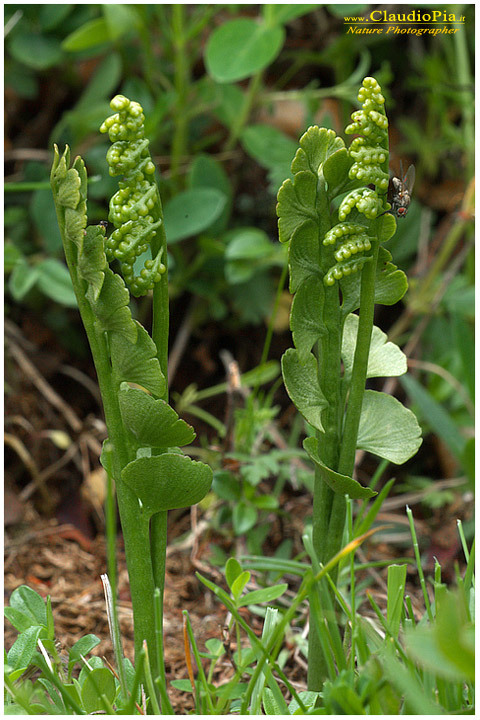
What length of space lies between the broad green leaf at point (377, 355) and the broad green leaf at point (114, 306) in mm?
255

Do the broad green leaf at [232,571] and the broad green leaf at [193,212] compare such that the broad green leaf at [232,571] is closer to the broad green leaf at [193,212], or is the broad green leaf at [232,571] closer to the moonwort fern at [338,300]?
the moonwort fern at [338,300]

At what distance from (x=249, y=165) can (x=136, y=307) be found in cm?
50

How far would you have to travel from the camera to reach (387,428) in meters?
0.80

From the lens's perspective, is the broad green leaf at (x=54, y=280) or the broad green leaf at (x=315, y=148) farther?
the broad green leaf at (x=54, y=280)

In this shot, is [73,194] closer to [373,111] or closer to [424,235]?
[373,111]

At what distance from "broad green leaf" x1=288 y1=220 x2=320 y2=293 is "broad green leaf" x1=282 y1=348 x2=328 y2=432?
8cm

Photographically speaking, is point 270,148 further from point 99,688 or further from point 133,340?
point 99,688

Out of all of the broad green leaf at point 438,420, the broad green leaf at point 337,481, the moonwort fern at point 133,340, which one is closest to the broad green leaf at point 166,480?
the moonwort fern at point 133,340

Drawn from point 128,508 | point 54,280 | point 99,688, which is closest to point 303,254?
point 128,508

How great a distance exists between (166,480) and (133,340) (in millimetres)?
138

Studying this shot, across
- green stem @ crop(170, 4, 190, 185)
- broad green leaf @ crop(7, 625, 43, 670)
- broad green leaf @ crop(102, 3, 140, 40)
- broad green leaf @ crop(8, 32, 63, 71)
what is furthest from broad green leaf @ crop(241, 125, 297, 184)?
broad green leaf @ crop(7, 625, 43, 670)

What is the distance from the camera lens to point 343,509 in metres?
0.78

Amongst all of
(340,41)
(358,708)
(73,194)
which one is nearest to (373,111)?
(73,194)

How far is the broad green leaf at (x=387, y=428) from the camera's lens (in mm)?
789
